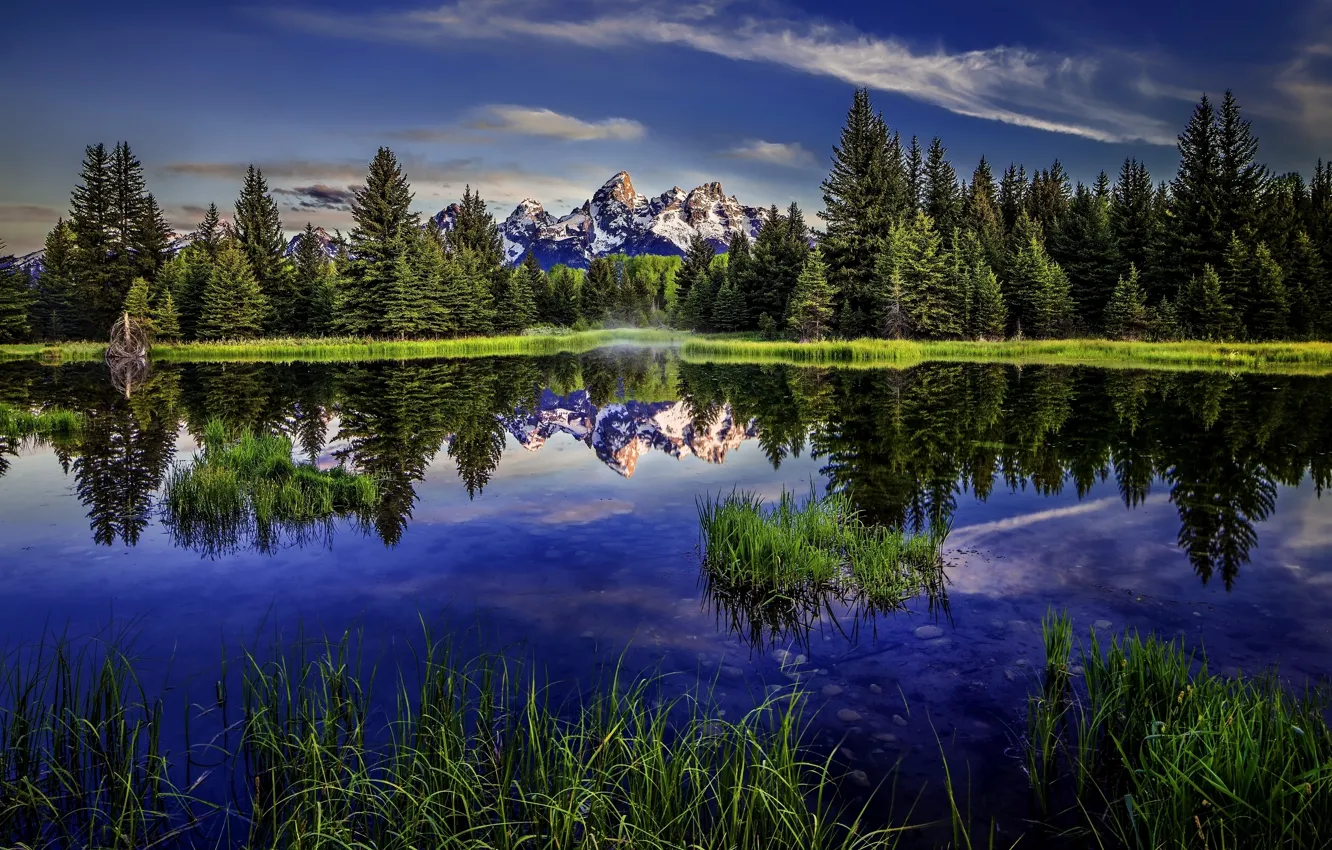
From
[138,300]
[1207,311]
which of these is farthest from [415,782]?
[138,300]

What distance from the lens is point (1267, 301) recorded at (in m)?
40.8

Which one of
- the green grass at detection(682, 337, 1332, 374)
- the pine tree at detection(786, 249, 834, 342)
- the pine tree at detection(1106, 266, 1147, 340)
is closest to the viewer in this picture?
the green grass at detection(682, 337, 1332, 374)

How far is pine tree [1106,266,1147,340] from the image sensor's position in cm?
4353

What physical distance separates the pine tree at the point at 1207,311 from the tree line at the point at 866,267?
104 millimetres

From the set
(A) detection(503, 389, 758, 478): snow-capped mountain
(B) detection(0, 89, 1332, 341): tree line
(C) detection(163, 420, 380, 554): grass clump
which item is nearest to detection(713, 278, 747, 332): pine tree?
(B) detection(0, 89, 1332, 341): tree line

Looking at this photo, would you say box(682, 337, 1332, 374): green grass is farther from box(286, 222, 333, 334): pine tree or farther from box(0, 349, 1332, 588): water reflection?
box(286, 222, 333, 334): pine tree

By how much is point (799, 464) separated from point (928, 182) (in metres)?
61.8

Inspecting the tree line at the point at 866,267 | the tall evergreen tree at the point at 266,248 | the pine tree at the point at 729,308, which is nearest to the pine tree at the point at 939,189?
the tree line at the point at 866,267

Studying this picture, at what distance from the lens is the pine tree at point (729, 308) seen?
216 ft

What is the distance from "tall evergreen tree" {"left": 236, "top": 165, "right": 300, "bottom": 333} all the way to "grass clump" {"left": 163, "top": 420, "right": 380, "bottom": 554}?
51.3 metres

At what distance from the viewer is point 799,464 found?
13.7 metres

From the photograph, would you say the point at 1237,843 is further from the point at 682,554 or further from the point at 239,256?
the point at 239,256

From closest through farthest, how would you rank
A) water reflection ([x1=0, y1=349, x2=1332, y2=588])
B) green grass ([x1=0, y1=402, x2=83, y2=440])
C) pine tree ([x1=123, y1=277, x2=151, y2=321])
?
water reflection ([x1=0, y1=349, x2=1332, y2=588])
green grass ([x1=0, y1=402, x2=83, y2=440])
pine tree ([x1=123, y1=277, x2=151, y2=321])

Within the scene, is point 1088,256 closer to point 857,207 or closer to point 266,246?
point 857,207
